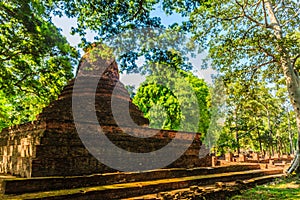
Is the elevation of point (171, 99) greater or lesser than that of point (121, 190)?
greater

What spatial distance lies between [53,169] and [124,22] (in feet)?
15.0

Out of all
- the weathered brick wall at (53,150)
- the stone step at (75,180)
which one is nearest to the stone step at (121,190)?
the stone step at (75,180)

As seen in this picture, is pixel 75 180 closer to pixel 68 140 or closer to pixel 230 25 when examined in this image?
pixel 68 140

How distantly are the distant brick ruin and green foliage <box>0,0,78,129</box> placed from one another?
3.33ft

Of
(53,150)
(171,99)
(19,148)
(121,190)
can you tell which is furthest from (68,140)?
(171,99)

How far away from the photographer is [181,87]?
34.5 metres

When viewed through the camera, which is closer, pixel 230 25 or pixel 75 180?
pixel 75 180

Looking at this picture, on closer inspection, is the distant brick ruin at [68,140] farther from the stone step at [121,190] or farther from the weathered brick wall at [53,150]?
the stone step at [121,190]

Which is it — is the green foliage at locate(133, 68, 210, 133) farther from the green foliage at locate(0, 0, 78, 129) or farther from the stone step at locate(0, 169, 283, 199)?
the green foliage at locate(0, 0, 78, 129)

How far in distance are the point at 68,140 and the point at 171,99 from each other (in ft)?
49.1

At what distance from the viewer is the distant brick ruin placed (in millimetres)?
6402

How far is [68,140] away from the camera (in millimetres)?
6891

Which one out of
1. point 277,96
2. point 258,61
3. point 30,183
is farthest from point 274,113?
point 30,183

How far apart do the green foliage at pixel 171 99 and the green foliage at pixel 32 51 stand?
4.58 meters
